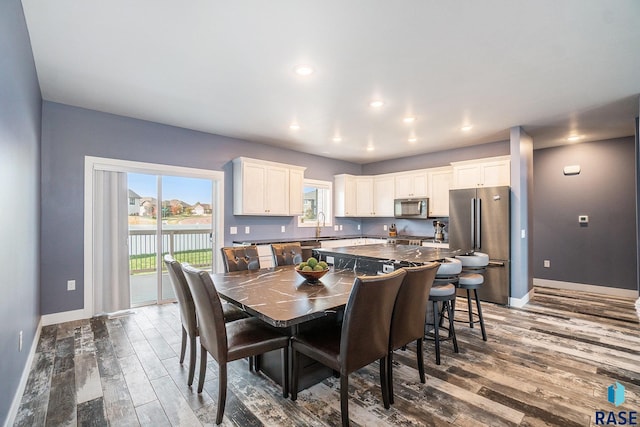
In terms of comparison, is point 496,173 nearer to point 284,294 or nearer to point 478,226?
point 478,226

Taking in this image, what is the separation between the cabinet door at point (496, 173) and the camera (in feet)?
15.5

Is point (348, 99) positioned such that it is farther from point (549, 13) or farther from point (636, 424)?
point (636, 424)

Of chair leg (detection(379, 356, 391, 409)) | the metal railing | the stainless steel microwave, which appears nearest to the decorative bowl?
chair leg (detection(379, 356, 391, 409))

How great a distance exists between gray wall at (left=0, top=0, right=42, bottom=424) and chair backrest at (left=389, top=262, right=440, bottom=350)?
2267 mm

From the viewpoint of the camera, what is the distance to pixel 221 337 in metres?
1.84

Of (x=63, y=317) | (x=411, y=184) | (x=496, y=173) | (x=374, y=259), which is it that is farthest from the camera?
(x=411, y=184)

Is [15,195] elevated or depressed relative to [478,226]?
elevated

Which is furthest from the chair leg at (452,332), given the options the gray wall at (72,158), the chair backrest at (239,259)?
the gray wall at (72,158)

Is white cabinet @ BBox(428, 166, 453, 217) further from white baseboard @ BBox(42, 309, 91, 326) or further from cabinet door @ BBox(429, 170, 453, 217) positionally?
white baseboard @ BBox(42, 309, 91, 326)

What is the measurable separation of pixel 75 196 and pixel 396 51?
3977mm

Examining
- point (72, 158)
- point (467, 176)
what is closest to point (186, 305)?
point (72, 158)

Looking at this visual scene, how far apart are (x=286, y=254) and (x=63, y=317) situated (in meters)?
2.75

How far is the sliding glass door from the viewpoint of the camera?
4223 millimetres

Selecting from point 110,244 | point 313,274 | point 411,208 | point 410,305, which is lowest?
point 410,305
